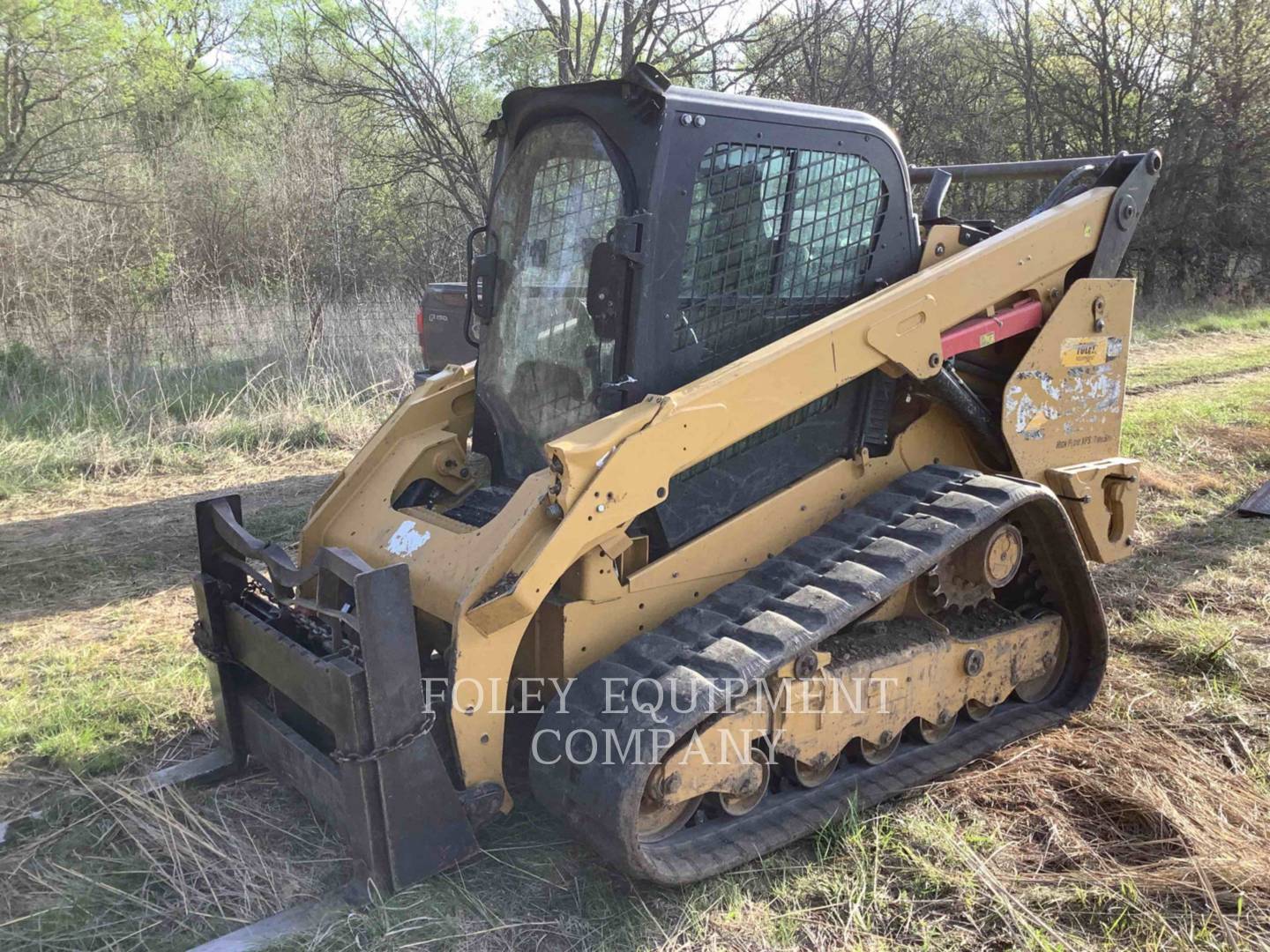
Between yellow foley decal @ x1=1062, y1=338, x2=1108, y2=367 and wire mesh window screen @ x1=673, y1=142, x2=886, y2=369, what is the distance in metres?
0.91

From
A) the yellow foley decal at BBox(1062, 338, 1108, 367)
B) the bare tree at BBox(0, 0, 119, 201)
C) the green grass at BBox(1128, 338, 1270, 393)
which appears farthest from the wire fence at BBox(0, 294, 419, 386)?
the green grass at BBox(1128, 338, 1270, 393)

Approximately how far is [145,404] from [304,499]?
2965 millimetres

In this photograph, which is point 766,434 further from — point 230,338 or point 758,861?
point 230,338

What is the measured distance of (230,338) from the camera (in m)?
10.7

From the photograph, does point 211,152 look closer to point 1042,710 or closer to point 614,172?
point 614,172

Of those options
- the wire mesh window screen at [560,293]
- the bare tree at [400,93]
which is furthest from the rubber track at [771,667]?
the bare tree at [400,93]

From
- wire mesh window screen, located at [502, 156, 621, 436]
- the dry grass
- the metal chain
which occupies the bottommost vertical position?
the dry grass

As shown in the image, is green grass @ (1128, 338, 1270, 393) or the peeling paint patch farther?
green grass @ (1128, 338, 1270, 393)

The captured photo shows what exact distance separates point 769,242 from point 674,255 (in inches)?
16.1

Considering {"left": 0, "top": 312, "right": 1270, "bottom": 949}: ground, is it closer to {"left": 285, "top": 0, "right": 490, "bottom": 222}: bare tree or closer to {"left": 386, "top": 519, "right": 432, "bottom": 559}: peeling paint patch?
{"left": 386, "top": 519, "right": 432, "bottom": 559}: peeling paint patch

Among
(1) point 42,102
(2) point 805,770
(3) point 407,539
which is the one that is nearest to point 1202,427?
(2) point 805,770

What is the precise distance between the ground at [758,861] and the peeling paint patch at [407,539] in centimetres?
92

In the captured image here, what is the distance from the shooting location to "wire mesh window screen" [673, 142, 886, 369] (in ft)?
9.97

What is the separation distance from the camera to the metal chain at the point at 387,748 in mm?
2635
